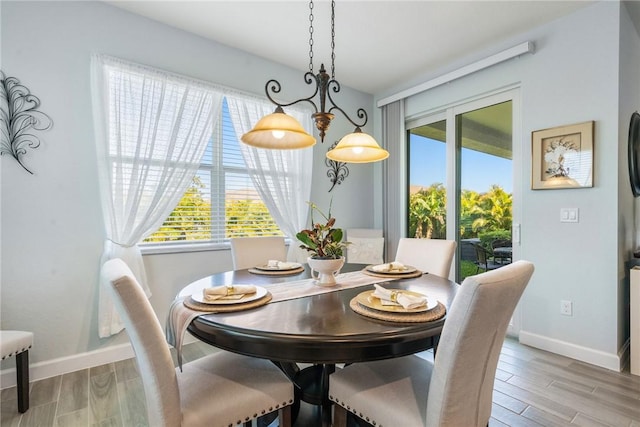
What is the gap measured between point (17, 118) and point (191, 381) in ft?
7.10

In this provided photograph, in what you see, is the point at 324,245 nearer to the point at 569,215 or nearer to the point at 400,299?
the point at 400,299

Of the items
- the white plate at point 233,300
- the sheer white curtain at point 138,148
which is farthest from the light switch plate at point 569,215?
the sheer white curtain at point 138,148

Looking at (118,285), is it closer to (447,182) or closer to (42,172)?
(42,172)

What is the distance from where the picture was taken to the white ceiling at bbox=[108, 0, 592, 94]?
2.42 m

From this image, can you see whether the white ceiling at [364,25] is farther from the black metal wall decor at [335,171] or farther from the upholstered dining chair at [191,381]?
the upholstered dining chair at [191,381]

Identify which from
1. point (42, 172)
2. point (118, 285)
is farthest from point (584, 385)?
point (42, 172)

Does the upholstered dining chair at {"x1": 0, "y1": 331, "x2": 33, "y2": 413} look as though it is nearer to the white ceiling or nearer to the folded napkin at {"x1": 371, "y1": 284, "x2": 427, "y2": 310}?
the folded napkin at {"x1": 371, "y1": 284, "x2": 427, "y2": 310}

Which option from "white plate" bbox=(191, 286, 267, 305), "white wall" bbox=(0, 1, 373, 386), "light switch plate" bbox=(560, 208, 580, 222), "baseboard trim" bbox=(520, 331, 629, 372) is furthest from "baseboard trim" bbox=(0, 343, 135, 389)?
"light switch plate" bbox=(560, 208, 580, 222)

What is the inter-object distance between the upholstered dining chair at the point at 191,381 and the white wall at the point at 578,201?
8.02ft

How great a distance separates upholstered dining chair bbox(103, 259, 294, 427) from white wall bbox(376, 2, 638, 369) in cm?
244

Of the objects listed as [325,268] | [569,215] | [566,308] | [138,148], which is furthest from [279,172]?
[566,308]

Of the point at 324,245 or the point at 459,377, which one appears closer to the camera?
the point at 459,377

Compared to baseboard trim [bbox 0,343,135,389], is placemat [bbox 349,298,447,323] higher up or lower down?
higher up

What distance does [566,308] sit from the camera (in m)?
2.55
